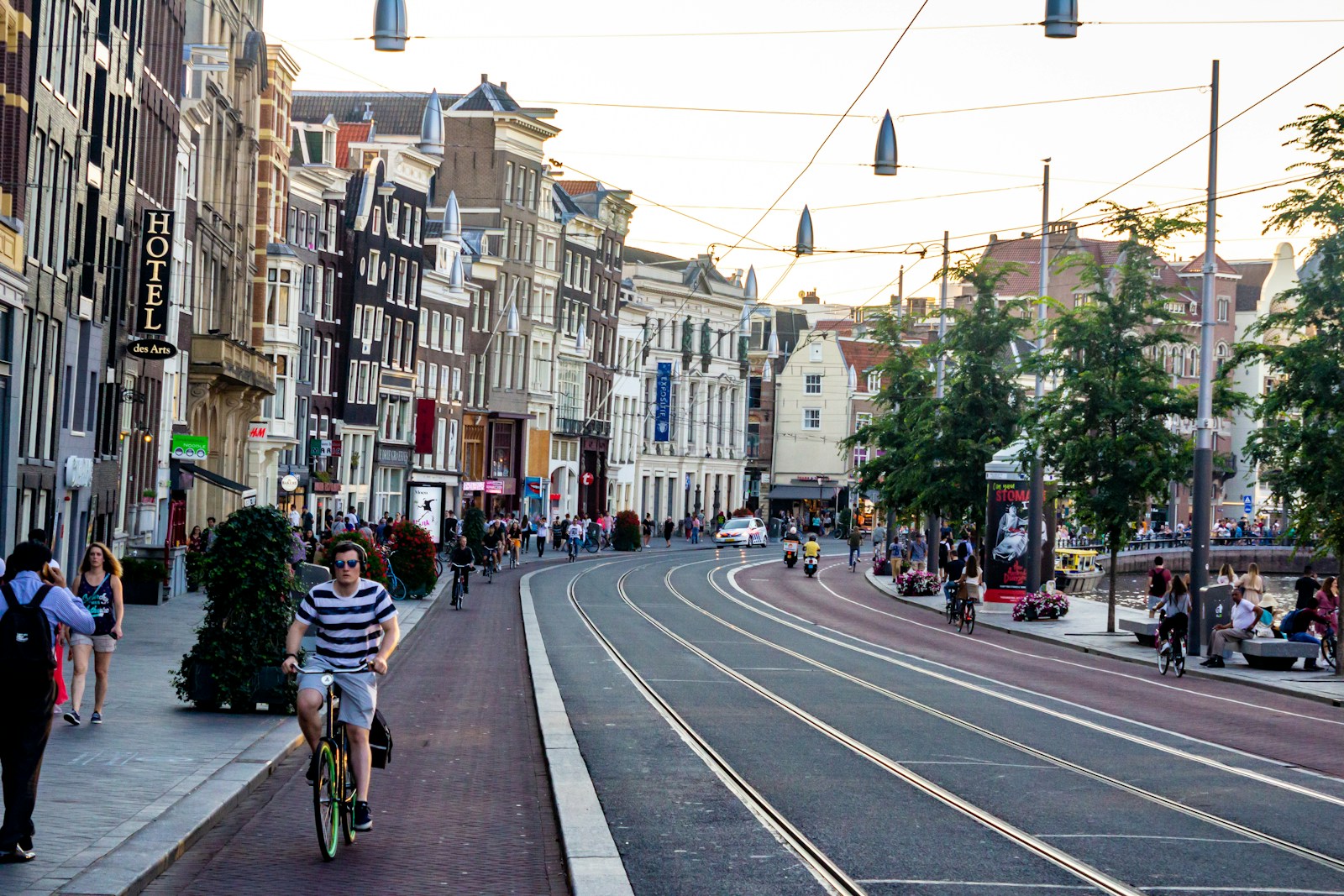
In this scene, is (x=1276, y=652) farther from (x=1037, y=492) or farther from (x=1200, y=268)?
(x=1200, y=268)

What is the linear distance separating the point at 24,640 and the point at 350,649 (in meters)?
1.85

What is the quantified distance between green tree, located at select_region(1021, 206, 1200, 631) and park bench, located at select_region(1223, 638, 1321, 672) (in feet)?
25.5

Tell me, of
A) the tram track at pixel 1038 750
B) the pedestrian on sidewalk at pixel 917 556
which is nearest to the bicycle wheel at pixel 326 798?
the tram track at pixel 1038 750

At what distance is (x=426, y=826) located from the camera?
1220cm

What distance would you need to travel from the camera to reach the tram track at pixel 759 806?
1057 cm

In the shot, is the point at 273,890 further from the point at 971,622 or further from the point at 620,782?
the point at 971,622

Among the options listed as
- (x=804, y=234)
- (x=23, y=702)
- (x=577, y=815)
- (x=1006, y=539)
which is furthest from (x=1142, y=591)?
(x=23, y=702)

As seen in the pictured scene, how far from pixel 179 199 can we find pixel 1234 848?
42.1 metres

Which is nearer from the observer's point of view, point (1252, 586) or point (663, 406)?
point (1252, 586)

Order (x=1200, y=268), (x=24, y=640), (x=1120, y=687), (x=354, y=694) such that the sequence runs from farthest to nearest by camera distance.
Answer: (x=1200, y=268)
(x=1120, y=687)
(x=354, y=694)
(x=24, y=640)

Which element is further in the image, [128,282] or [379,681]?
[128,282]

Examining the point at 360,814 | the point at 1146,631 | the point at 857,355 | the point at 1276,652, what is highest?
the point at 857,355

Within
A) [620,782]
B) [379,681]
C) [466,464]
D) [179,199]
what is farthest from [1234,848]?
[466,464]

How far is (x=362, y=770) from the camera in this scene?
36.5 ft
